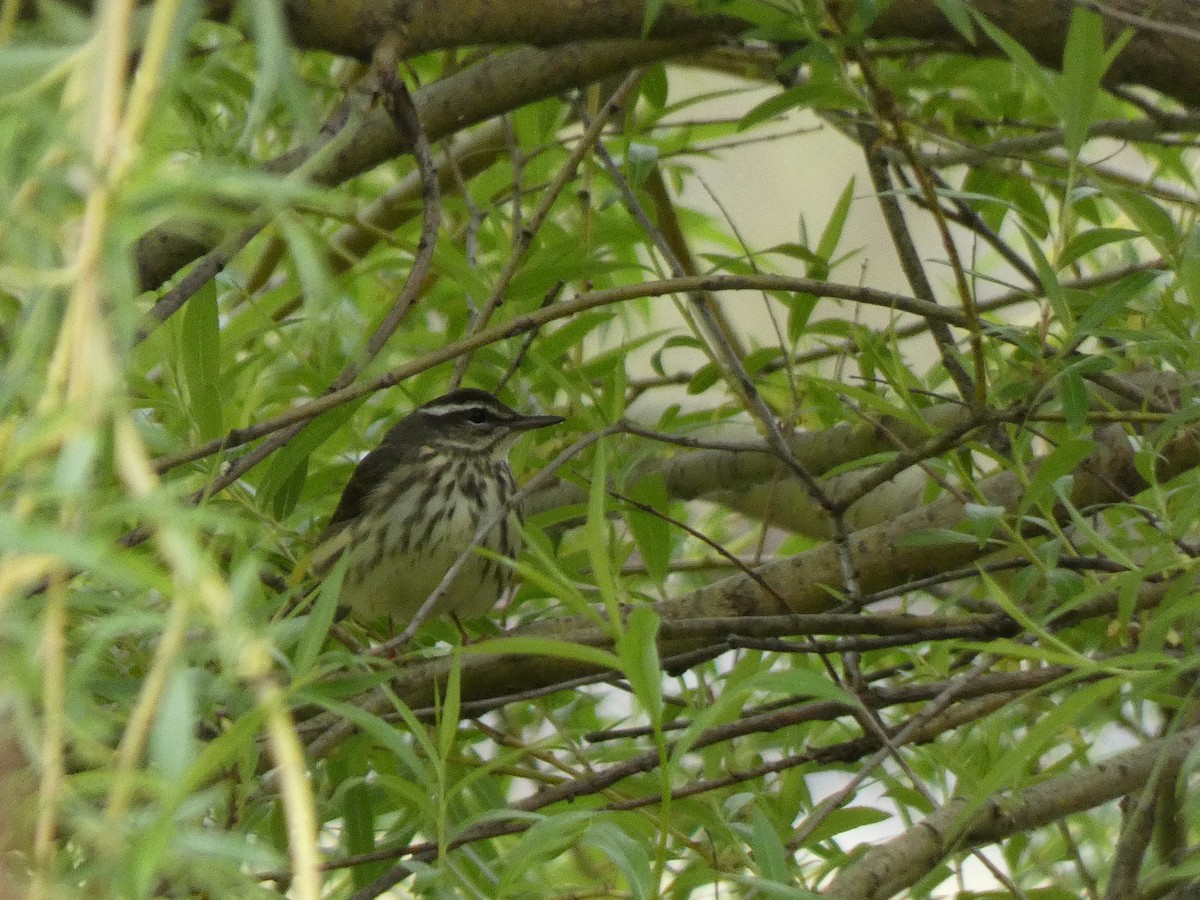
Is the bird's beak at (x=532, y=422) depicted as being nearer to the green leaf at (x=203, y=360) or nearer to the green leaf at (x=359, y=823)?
the green leaf at (x=203, y=360)

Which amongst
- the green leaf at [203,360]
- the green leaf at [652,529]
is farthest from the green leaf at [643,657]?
the green leaf at [652,529]

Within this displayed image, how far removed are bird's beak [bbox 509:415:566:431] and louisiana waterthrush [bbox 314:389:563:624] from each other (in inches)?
4.2

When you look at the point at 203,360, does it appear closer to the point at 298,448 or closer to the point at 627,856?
the point at 298,448

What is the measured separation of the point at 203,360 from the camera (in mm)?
1751

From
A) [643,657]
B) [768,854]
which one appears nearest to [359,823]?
[768,854]

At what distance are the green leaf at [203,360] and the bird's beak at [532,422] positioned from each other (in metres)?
0.72

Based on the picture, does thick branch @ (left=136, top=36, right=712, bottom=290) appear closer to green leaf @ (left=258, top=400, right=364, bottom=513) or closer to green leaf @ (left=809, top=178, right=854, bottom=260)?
green leaf @ (left=809, top=178, right=854, bottom=260)

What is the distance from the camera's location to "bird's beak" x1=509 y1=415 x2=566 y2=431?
8.25 ft

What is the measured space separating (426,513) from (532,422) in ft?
1.94

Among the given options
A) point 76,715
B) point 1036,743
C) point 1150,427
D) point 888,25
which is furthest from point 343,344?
point 76,715

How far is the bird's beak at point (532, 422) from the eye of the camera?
252 cm

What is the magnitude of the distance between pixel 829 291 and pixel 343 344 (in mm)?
963

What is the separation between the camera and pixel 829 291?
1646 mm

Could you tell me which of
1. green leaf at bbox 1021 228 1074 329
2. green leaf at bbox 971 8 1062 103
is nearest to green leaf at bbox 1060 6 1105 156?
green leaf at bbox 971 8 1062 103
